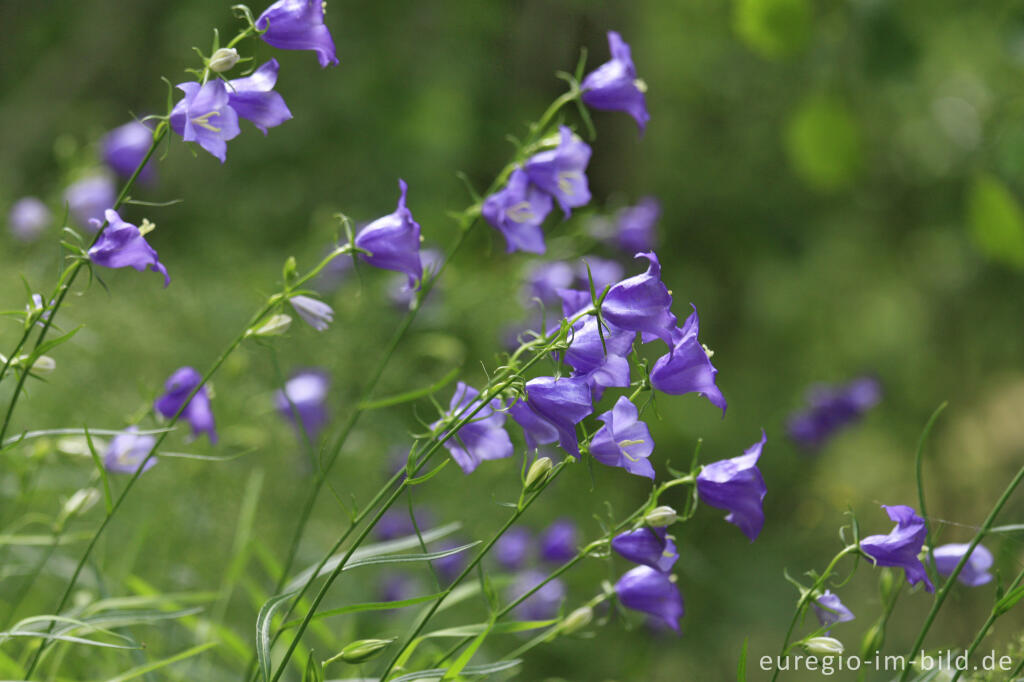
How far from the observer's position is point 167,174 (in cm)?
430

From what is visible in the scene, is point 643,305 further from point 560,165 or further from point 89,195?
point 89,195

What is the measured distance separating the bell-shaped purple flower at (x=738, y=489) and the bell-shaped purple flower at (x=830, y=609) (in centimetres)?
8

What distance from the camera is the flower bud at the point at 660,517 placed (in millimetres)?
683

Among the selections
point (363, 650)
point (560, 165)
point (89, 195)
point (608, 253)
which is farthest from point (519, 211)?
point (608, 253)

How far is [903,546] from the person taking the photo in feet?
2.25

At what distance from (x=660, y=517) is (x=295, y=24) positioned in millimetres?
507

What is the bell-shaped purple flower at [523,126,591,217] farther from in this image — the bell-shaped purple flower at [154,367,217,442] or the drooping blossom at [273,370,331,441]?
the drooping blossom at [273,370,331,441]

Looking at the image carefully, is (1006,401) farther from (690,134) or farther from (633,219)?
(633,219)

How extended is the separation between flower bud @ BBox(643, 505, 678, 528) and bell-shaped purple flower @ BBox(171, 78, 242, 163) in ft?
1.42

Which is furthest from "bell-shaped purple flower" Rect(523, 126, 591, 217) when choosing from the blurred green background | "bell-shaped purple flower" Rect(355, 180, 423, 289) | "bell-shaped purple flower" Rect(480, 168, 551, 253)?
the blurred green background

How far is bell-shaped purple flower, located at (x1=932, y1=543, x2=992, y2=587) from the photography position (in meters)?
0.80

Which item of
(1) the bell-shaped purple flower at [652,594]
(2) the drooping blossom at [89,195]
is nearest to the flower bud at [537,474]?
(1) the bell-shaped purple flower at [652,594]

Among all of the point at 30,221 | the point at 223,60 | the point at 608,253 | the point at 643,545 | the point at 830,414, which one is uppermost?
the point at 223,60

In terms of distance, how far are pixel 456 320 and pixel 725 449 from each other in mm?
1298
